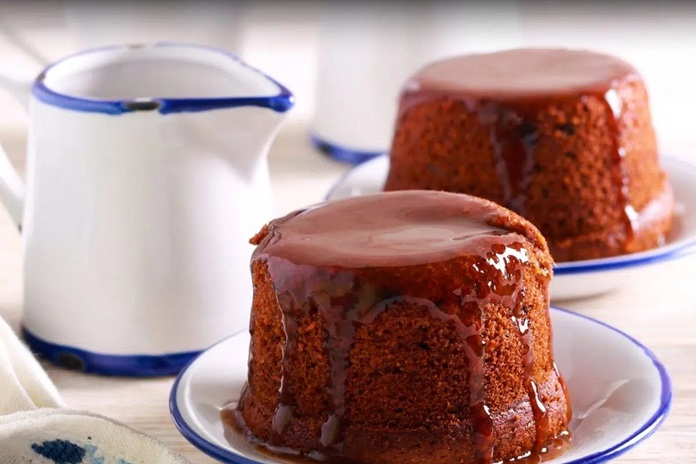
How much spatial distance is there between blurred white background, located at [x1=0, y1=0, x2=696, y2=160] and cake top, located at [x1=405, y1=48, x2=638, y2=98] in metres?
0.25

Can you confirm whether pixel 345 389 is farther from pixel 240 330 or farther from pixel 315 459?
pixel 240 330

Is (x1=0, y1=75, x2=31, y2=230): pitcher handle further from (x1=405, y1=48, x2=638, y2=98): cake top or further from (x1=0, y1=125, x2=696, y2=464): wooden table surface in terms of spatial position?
(x1=405, y1=48, x2=638, y2=98): cake top

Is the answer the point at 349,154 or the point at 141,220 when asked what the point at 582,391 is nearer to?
the point at 141,220

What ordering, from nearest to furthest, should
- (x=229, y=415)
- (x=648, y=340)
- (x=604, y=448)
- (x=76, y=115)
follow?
(x=604, y=448), (x=229, y=415), (x=76, y=115), (x=648, y=340)

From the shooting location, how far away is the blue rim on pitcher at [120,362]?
50.7 inches

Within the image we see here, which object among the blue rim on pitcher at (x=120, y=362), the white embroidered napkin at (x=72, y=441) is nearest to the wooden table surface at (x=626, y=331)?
the blue rim on pitcher at (x=120, y=362)

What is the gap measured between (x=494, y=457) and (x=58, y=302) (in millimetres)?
475

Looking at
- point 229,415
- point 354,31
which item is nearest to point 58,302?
point 229,415

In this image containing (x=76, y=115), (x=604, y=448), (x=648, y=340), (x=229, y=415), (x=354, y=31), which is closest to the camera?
(x=604, y=448)

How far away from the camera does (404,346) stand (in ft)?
3.38

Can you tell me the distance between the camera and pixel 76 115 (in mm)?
1255

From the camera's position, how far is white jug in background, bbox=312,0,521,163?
1909 mm

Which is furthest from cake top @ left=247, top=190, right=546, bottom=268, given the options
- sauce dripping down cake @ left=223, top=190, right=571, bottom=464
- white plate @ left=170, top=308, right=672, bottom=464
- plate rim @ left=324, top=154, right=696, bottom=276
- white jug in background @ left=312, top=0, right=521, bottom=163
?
white jug in background @ left=312, top=0, right=521, bottom=163

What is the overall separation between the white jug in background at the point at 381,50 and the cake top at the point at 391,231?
773 mm
